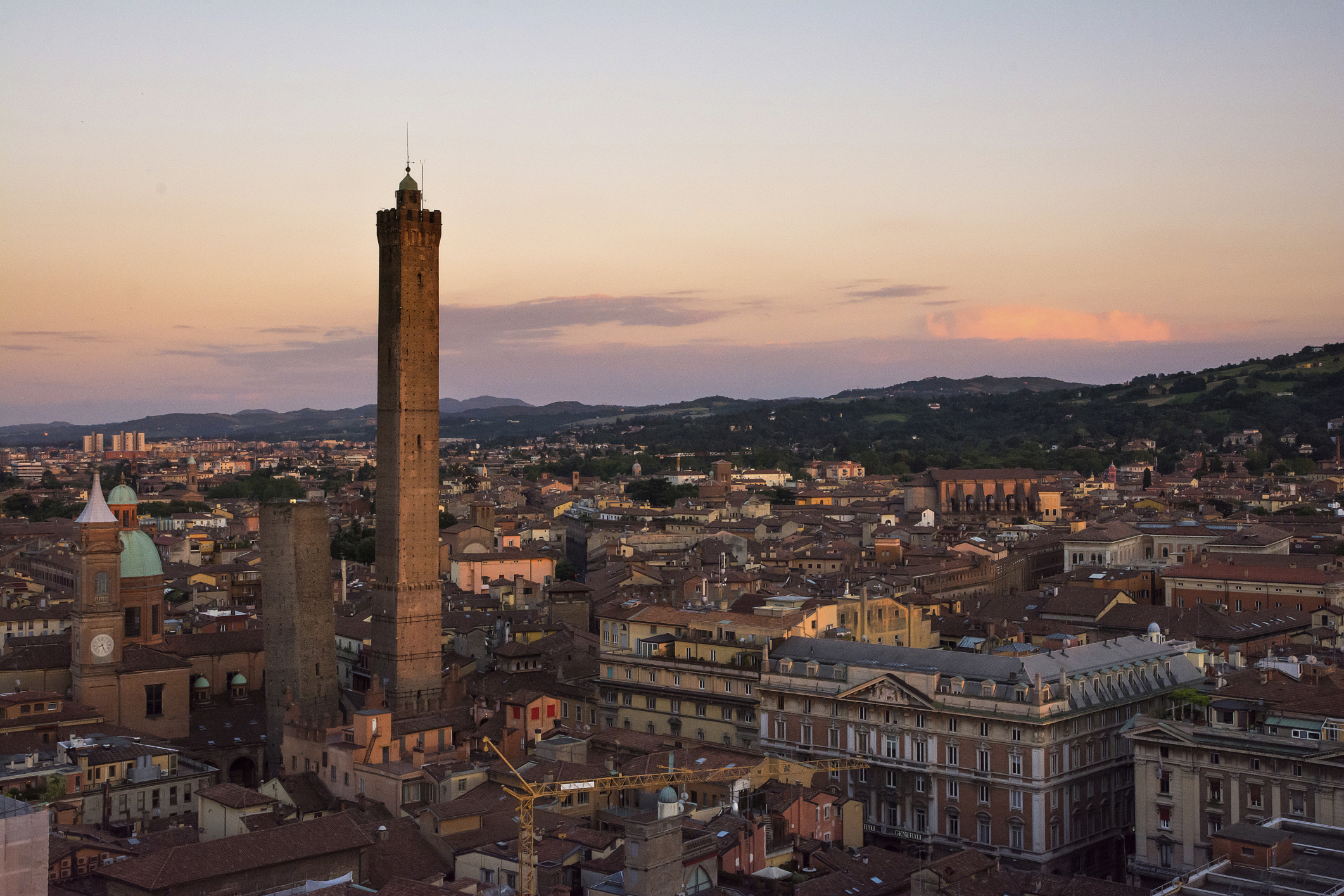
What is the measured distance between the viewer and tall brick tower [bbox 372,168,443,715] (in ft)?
189

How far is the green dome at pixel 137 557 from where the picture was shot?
57.8 meters

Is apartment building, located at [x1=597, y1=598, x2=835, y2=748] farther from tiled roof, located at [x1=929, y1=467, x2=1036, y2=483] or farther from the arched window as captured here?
tiled roof, located at [x1=929, y1=467, x2=1036, y2=483]

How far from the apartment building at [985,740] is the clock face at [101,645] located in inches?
938

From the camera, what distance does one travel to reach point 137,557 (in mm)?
58188

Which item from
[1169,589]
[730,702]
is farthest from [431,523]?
[1169,589]

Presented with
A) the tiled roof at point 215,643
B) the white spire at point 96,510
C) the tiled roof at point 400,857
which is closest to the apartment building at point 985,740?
the tiled roof at point 400,857

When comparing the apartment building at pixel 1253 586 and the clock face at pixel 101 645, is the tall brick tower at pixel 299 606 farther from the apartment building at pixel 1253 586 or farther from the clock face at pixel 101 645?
the apartment building at pixel 1253 586

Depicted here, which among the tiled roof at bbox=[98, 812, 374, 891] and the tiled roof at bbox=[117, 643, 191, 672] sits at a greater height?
the tiled roof at bbox=[117, 643, 191, 672]

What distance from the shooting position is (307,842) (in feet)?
109

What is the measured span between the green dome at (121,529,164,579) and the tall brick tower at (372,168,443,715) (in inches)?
347

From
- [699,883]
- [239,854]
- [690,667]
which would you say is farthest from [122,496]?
[699,883]

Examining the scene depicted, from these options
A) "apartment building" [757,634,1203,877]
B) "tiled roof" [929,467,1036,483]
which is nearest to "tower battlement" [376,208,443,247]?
"apartment building" [757,634,1203,877]

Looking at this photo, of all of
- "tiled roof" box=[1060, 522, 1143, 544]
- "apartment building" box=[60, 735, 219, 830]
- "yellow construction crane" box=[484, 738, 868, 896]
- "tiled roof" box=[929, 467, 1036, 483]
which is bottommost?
"apartment building" box=[60, 735, 219, 830]

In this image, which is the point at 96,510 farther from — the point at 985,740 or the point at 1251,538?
the point at 1251,538
